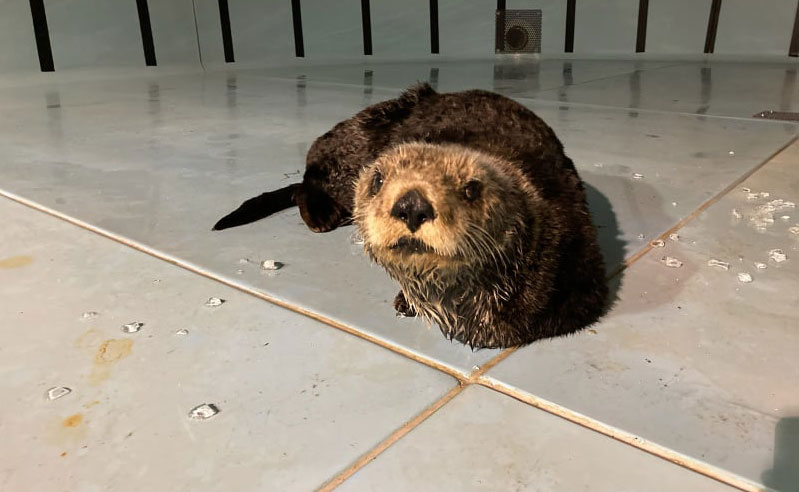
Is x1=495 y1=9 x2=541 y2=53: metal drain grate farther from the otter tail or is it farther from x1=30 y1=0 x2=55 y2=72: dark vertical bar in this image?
the otter tail

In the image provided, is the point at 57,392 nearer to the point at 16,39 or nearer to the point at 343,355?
the point at 343,355

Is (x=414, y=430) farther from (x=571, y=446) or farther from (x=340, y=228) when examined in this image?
(x=340, y=228)

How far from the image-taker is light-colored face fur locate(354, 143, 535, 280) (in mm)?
1060

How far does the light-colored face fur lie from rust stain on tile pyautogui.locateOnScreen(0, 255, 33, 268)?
112 cm

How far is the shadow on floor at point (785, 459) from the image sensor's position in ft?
3.07

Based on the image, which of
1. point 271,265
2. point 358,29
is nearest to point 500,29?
point 358,29

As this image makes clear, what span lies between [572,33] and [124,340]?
7248 mm

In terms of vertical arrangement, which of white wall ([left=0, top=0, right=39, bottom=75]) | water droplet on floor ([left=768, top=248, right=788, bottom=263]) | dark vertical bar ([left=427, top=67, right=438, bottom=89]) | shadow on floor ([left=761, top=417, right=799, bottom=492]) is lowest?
shadow on floor ([left=761, top=417, right=799, bottom=492])

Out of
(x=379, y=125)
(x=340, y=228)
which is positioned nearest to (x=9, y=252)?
(x=340, y=228)

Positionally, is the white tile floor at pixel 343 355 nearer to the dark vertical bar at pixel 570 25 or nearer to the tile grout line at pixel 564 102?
the tile grout line at pixel 564 102

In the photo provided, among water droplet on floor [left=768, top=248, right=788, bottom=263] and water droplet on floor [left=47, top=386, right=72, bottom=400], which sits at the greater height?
water droplet on floor [left=47, top=386, right=72, bottom=400]

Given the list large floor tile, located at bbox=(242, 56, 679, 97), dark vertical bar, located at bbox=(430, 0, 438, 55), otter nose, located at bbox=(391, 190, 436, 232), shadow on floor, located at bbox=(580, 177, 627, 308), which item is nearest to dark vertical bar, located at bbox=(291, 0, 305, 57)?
large floor tile, located at bbox=(242, 56, 679, 97)

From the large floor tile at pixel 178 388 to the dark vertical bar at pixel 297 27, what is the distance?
20.2 feet

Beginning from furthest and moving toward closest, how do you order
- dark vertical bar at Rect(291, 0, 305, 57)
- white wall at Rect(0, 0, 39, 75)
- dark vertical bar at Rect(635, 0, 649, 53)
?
dark vertical bar at Rect(291, 0, 305, 57) < dark vertical bar at Rect(635, 0, 649, 53) < white wall at Rect(0, 0, 39, 75)
